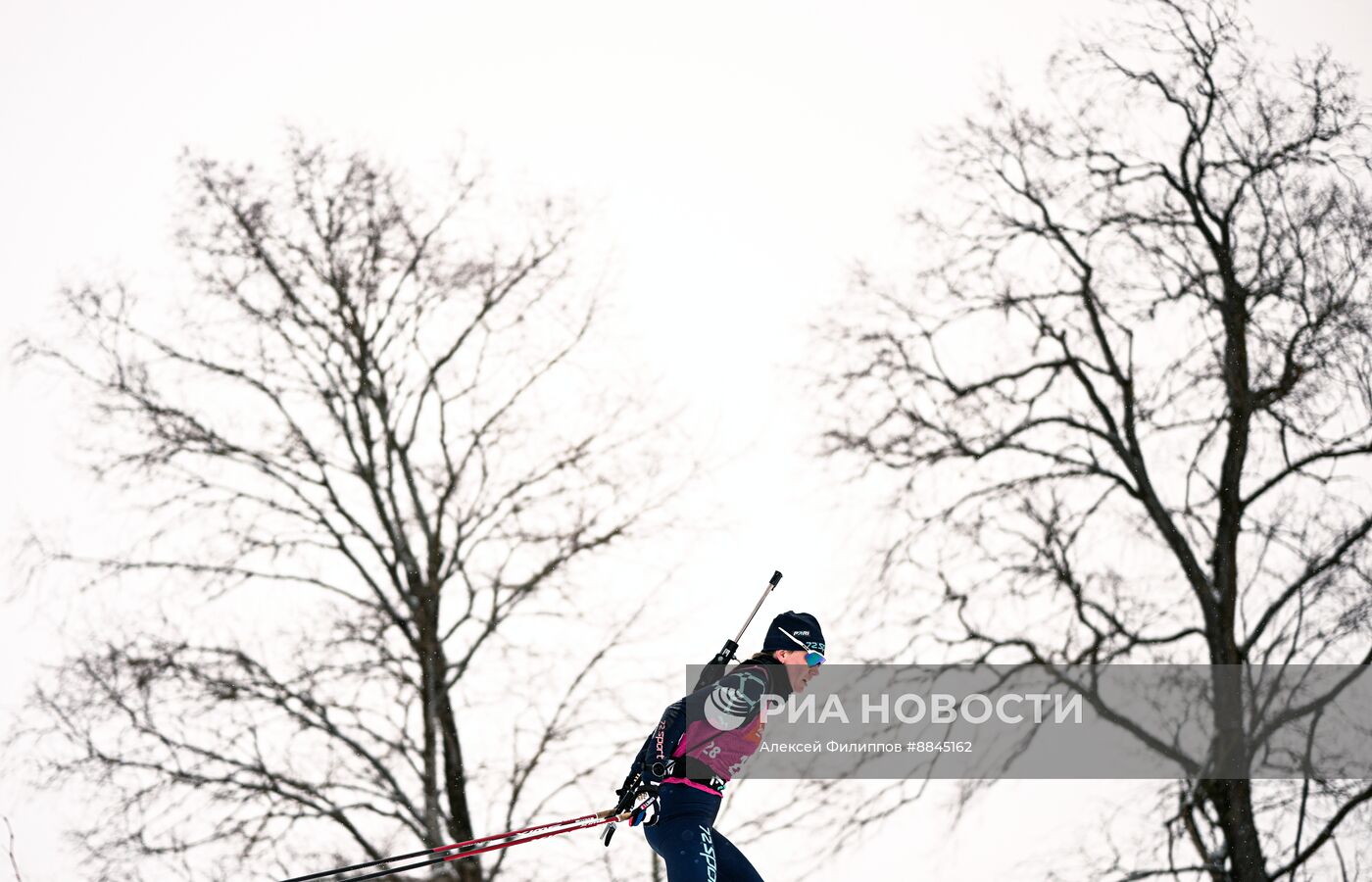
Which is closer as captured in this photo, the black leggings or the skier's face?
the black leggings

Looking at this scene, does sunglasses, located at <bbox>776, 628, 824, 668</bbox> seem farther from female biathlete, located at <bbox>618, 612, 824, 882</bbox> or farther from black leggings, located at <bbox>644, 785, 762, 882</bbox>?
black leggings, located at <bbox>644, 785, 762, 882</bbox>

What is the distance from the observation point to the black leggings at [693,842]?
6180 millimetres

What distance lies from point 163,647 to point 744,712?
8.65 m

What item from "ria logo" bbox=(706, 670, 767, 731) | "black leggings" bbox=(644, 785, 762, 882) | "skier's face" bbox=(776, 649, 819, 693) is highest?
"skier's face" bbox=(776, 649, 819, 693)

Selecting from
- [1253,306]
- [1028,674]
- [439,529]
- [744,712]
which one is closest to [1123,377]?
[1253,306]

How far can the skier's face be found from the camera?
6.46 meters

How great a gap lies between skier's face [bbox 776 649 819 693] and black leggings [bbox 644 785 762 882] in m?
0.64

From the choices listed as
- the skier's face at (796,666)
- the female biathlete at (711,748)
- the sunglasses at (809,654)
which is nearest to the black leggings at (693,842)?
the female biathlete at (711,748)

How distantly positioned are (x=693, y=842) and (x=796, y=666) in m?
0.90

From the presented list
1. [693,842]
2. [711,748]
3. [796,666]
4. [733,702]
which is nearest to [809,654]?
[796,666]

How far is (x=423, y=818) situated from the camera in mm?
13195

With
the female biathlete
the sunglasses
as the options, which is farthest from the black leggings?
the sunglasses

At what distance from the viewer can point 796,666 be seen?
6473 mm

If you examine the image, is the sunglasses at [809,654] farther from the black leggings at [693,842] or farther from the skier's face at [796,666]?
the black leggings at [693,842]
